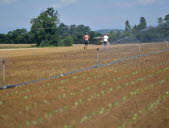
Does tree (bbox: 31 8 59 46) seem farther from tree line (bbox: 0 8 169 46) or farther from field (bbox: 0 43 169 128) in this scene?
field (bbox: 0 43 169 128)

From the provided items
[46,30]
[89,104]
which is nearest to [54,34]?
[46,30]

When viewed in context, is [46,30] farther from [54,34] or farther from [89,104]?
[89,104]

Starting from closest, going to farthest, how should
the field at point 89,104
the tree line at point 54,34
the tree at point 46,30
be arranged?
1. the field at point 89,104
2. the tree line at point 54,34
3. the tree at point 46,30

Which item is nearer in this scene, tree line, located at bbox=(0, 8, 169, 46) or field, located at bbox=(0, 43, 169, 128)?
field, located at bbox=(0, 43, 169, 128)

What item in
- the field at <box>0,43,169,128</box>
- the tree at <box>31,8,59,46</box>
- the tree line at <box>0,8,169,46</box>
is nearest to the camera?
the field at <box>0,43,169,128</box>

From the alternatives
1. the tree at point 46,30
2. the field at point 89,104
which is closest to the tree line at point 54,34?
the tree at point 46,30

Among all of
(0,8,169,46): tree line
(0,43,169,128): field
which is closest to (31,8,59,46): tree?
(0,8,169,46): tree line

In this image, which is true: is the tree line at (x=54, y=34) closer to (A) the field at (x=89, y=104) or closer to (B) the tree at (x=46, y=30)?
(B) the tree at (x=46, y=30)

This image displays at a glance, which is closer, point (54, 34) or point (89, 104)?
point (89, 104)

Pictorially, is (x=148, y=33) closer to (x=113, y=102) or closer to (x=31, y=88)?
(x=31, y=88)

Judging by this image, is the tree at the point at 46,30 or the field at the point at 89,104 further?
the tree at the point at 46,30

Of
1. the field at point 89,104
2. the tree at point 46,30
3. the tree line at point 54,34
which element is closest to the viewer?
the field at point 89,104

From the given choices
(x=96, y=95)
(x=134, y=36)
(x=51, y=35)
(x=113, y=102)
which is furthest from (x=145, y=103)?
(x=51, y=35)

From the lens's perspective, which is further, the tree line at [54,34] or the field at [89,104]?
the tree line at [54,34]
